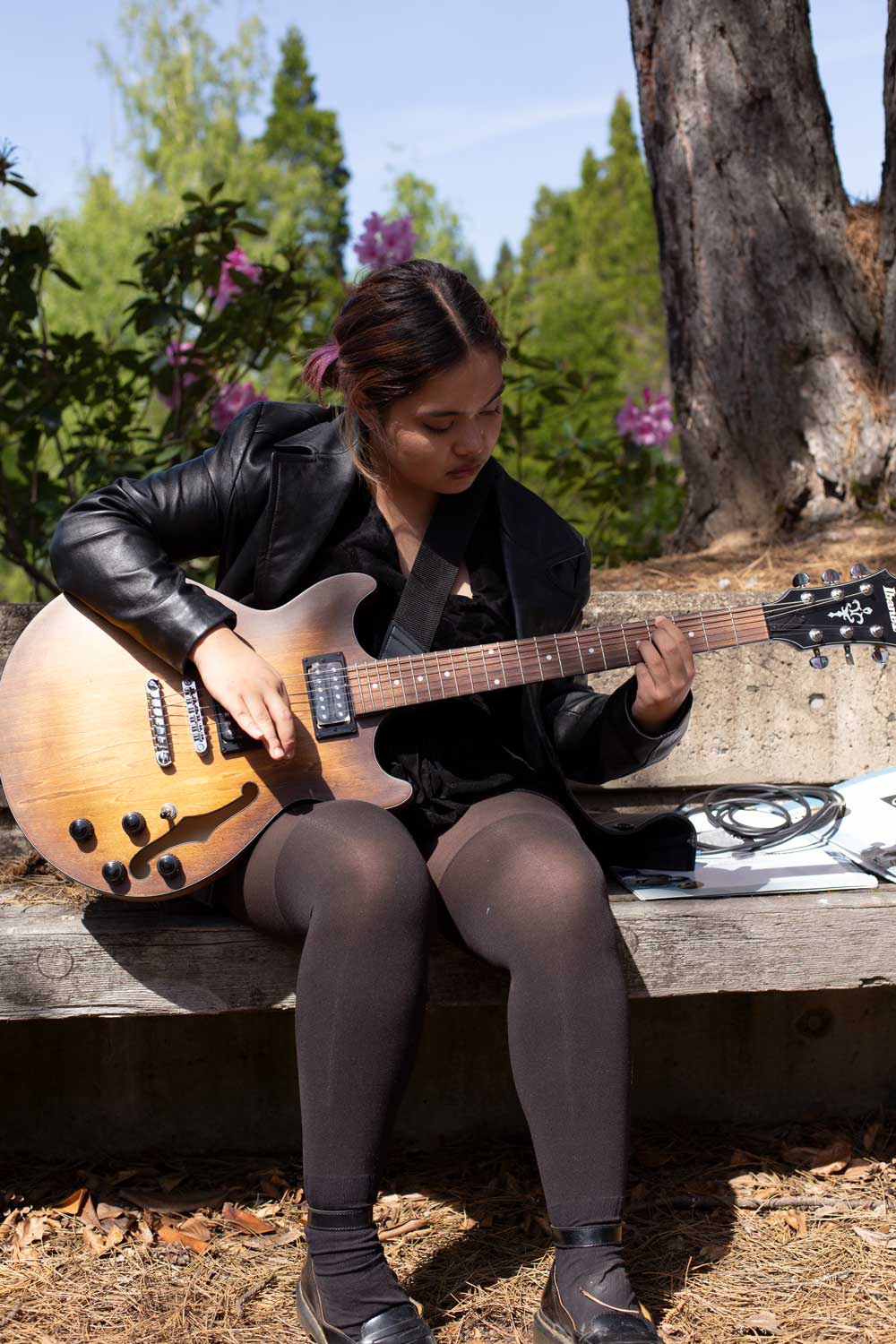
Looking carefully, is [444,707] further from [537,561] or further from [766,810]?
[766,810]

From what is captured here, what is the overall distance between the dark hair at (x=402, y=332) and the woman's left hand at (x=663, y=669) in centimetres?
60

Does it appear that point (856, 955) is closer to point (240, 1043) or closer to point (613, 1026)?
point (613, 1026)

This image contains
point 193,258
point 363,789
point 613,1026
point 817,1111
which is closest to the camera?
point 613,1026

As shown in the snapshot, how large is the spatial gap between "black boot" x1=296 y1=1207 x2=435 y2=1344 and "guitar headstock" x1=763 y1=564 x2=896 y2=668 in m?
1.28

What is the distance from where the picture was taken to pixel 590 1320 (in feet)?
6.09

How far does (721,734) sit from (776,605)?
0.92m

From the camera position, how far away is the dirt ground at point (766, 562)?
12.6ft

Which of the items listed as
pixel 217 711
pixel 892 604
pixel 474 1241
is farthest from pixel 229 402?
pixel 474 1241

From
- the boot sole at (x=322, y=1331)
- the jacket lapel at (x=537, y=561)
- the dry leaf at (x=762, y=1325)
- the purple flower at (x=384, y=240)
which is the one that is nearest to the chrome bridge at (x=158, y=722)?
the jacket lapel at (x=537, y=561)

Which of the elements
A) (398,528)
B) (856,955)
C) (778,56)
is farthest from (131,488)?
(778,56)

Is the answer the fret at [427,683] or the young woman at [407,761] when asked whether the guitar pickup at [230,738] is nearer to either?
the young woman at [407,761]

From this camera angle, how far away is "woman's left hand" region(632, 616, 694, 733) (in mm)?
2283

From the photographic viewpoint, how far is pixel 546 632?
244 centimetres

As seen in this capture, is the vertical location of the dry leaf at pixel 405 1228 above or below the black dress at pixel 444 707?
below
